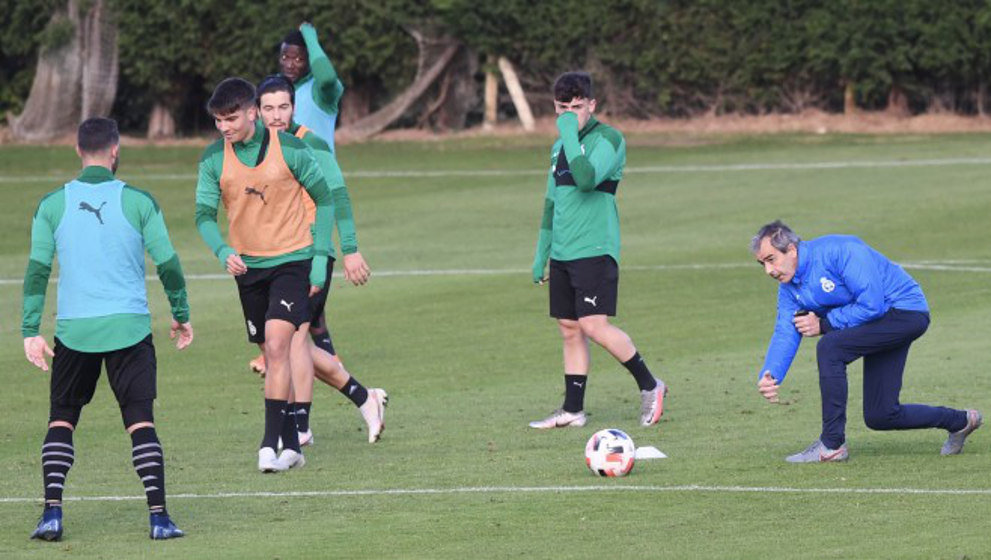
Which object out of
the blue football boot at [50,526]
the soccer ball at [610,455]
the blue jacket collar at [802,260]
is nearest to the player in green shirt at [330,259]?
the soccer ball at [610,455]

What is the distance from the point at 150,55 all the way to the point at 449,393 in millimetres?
22334

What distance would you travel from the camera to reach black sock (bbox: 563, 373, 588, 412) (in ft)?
42.5

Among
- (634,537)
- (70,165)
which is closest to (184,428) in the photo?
(634,537)

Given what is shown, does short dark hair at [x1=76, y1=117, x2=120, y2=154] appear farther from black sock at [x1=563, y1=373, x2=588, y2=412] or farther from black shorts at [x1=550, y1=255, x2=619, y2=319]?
A: black sock at [x1=563, y1=373, x2=588, y2=412]

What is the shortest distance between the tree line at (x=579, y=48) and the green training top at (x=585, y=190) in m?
20.9

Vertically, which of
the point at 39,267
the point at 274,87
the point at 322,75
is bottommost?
the point at 39,267

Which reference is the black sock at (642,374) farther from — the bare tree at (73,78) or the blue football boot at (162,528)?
the bare tree at (73,78)

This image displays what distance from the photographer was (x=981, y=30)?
32469 millimetres

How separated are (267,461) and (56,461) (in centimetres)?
194

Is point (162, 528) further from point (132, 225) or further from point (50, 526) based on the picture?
point (132, 225)

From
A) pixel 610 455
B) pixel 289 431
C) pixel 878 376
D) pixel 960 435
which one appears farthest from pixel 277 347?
pixel 960 435

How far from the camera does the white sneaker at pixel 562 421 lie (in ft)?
→ 42.1

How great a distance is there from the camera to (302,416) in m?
12.1

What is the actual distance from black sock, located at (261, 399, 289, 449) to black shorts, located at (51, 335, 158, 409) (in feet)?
6.27
